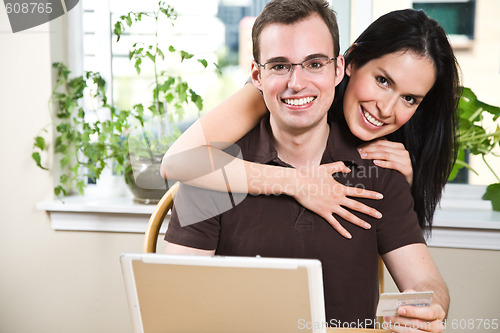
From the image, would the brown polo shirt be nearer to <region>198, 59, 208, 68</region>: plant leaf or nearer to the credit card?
the credit card

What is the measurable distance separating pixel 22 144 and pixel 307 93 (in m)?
1.36

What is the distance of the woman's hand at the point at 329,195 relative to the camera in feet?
3.88

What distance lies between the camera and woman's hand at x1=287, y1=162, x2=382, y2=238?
3.88 feet

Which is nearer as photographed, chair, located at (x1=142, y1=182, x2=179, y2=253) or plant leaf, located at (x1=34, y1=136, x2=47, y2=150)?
chair, located at (x1=142, y1=182, x2=179, y2=253)

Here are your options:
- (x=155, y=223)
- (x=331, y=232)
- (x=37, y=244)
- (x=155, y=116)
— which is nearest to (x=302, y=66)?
(x=331, y=232)

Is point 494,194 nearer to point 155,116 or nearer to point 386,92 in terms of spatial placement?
point 386,92

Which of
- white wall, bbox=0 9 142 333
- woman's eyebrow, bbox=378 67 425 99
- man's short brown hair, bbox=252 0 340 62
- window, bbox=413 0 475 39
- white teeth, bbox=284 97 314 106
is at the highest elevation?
window, bbox=413 0 475 39

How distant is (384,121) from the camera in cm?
119

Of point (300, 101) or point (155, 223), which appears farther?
point (155, 223)

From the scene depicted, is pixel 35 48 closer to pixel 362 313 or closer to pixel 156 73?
pixel 156 73

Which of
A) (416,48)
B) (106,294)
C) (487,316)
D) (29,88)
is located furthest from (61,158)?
(487,316)

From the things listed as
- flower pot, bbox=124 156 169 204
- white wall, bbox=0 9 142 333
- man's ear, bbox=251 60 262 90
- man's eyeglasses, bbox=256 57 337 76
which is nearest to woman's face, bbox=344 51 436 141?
man's eyeglasses, bbox=256 57 337 76

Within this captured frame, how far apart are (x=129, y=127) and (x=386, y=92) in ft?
3.83

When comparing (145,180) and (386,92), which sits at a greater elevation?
(386,92)
